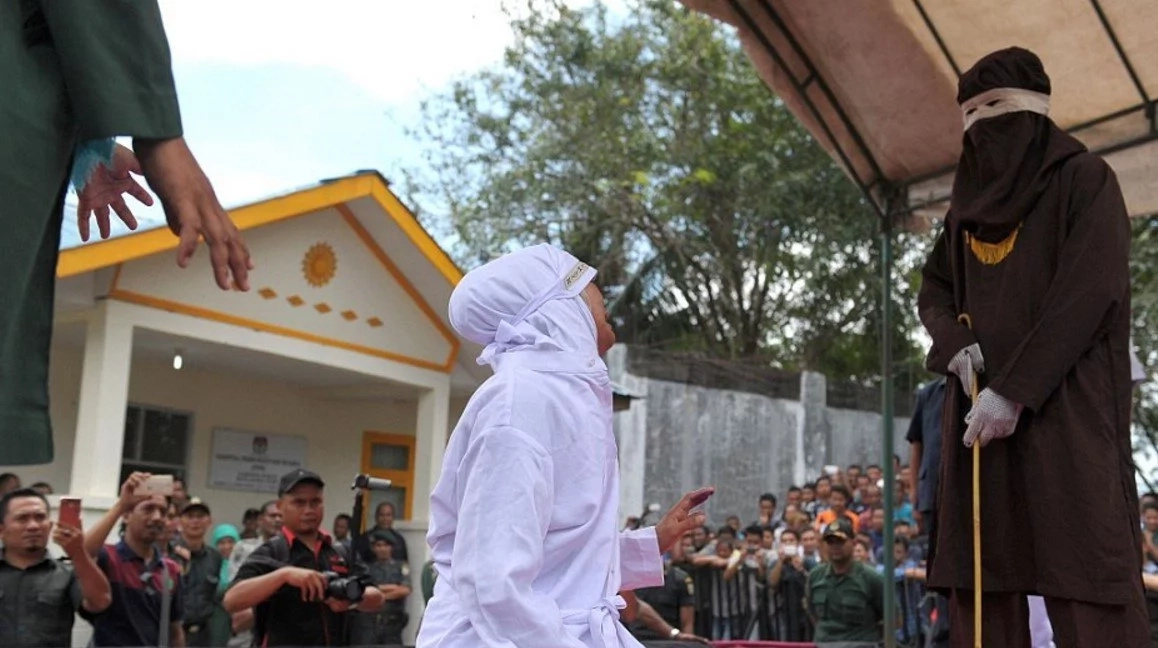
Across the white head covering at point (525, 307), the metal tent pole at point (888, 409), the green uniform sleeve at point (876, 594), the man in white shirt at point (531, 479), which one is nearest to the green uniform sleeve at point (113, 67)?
the man in white shirt at point (531, 479)

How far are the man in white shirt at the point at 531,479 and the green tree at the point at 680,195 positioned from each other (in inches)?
785

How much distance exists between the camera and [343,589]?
19.5ft

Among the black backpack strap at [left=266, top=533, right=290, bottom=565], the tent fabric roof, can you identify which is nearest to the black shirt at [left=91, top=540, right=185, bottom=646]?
the black backpack strap at [left=266, top=533, right=290, bottom=565]

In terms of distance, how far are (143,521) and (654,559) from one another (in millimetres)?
4515

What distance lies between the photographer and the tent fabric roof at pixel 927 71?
17.4ft

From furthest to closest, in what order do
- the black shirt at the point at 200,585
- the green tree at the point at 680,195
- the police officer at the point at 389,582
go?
the green tree at the point at 680,195 < the police officer at the point at 389,582 < the black shirt at the point at 200,585

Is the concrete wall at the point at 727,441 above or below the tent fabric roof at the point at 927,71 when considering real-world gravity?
below

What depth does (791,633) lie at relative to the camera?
1194cm

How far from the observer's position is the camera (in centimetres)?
594

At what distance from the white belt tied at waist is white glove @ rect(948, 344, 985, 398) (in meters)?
1.43

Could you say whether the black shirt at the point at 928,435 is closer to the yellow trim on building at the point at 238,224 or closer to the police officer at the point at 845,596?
the police officer at the point at 845,596

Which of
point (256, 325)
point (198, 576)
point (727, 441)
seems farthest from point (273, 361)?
point (727, 441)

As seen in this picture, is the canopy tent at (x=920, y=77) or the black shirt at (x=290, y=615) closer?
the canopy tent at (x=920, y=77)

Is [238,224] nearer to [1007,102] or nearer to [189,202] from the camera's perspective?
[1007,102]
